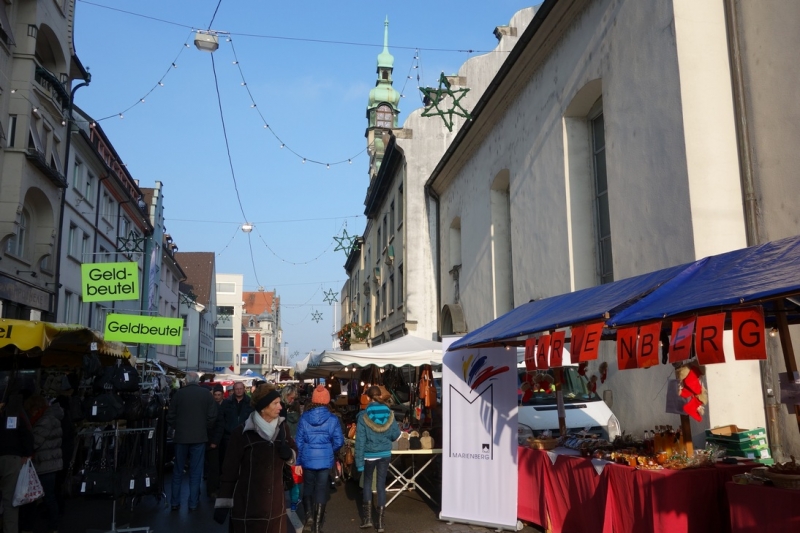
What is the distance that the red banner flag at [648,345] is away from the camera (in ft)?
18.0

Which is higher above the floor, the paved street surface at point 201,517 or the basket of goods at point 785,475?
the basket of goods at point 785,475

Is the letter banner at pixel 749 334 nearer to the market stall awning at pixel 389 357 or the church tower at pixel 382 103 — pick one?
the market stall awning at pixel 389 357

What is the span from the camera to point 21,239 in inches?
751

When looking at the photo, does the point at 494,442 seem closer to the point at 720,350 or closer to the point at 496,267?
the point at 720,350

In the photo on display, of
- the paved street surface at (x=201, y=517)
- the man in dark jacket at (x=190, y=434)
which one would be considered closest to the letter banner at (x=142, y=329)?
the man in dark jacket at (x=190, y=434)

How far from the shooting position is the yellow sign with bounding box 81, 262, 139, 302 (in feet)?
39.9

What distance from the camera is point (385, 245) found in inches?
1277

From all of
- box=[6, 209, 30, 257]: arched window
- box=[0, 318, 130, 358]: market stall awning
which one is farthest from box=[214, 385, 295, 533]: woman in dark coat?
box=[6, 209, 30, 257]: arched window

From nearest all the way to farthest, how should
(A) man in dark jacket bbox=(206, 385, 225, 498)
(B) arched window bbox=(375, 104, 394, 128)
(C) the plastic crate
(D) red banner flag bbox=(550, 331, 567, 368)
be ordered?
1. (D) red banner flag bbox=(550, 331, 567, 368)
2. (C) the plastic crate
3. (A) man in dark jacket bbox=(206, 385, 225, 498)
4. (B) arched window bbox=(375, 104, 394, 128)

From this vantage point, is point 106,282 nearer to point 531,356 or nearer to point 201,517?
point 201,517

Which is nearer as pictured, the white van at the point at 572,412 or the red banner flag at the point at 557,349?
the red banner flag at the point at 557,349

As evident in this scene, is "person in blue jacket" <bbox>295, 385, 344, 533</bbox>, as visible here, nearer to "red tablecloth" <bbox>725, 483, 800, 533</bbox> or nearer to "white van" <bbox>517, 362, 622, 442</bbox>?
"white van" <bbox>517, 362, 622, 442</bbox>

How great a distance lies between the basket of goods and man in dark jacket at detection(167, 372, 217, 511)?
765cm

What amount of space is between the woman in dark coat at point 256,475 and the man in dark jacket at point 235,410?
22.1 feet
